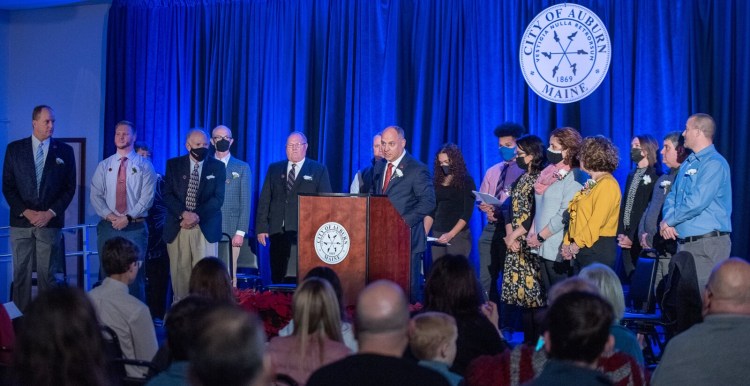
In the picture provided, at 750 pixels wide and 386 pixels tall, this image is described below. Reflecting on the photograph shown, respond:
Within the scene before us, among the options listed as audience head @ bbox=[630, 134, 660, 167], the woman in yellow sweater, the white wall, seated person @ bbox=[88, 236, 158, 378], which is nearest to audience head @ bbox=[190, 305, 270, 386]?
seated person @ bbox=[88, 236, 158, 378]

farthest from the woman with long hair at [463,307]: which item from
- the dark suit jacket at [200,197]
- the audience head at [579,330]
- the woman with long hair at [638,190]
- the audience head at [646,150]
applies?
the dark suit jacket at [200,197]

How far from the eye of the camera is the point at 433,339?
10.2ft

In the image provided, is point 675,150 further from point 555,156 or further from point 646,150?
point 555,156

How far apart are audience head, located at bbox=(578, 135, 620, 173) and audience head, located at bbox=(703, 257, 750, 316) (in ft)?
10.1

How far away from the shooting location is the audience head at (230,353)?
1999 millimetres

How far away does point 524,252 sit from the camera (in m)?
7.11

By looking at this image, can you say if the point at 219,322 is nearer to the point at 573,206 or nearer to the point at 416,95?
the point at 573,206

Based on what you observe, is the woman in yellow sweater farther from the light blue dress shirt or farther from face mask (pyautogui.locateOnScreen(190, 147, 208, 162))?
face mask (pyautogui.locateOnScreen(190, 147, 208, 162))

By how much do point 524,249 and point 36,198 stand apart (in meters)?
4.44

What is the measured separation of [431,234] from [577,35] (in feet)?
8.17

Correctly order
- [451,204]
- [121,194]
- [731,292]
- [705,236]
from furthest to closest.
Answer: [121,194]
[451,204]
[705,236]
[731,292]

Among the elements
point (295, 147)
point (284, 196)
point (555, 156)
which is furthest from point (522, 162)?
point (284, 196)

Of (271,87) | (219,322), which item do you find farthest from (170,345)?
(271,87)

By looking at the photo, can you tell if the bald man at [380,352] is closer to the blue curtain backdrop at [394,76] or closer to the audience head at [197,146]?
the audience head at [197,146]
